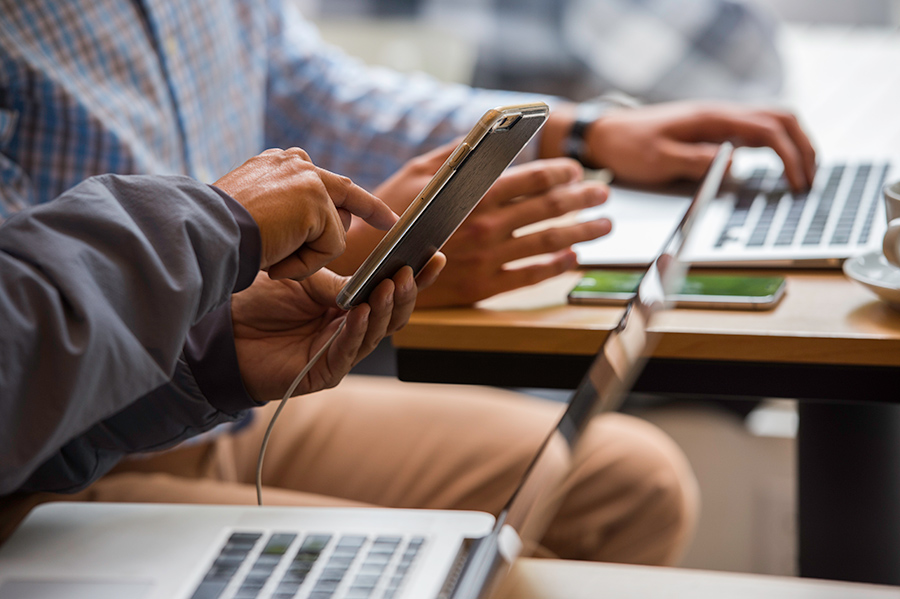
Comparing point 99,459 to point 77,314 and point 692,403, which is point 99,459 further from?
point 692,403

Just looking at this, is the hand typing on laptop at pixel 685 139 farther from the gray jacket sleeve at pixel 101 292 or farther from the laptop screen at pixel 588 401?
the gray jacket sleeve at pixel 101 292

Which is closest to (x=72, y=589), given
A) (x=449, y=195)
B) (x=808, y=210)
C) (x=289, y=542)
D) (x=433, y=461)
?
(x=289, y=542)

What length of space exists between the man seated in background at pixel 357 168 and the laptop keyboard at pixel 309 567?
12 centimetres

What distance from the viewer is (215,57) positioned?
0.73 metres

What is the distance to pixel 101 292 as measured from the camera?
0.98ft

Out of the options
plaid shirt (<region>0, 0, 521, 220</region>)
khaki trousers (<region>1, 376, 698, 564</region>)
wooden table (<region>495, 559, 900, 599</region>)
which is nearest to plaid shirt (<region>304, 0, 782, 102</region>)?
plaid shirt (<region>0, 0, 521, 220</region>)

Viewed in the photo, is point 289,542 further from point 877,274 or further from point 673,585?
point 877,274

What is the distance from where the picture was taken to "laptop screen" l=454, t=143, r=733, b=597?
28 centimetres

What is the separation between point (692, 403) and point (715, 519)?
21 centimetres

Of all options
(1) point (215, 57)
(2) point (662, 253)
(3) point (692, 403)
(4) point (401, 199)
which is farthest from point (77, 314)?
(3) point (692, 403)

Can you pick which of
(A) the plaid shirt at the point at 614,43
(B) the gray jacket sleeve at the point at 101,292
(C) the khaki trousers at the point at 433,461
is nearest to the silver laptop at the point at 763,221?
(C) the khaki trousers at the point at 433,461

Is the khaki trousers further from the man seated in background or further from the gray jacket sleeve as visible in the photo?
the gray jacket sleeve

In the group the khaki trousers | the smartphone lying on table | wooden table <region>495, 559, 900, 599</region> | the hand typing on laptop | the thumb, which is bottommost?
the khaki trousers

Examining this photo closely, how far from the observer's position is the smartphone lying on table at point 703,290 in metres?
0.44
